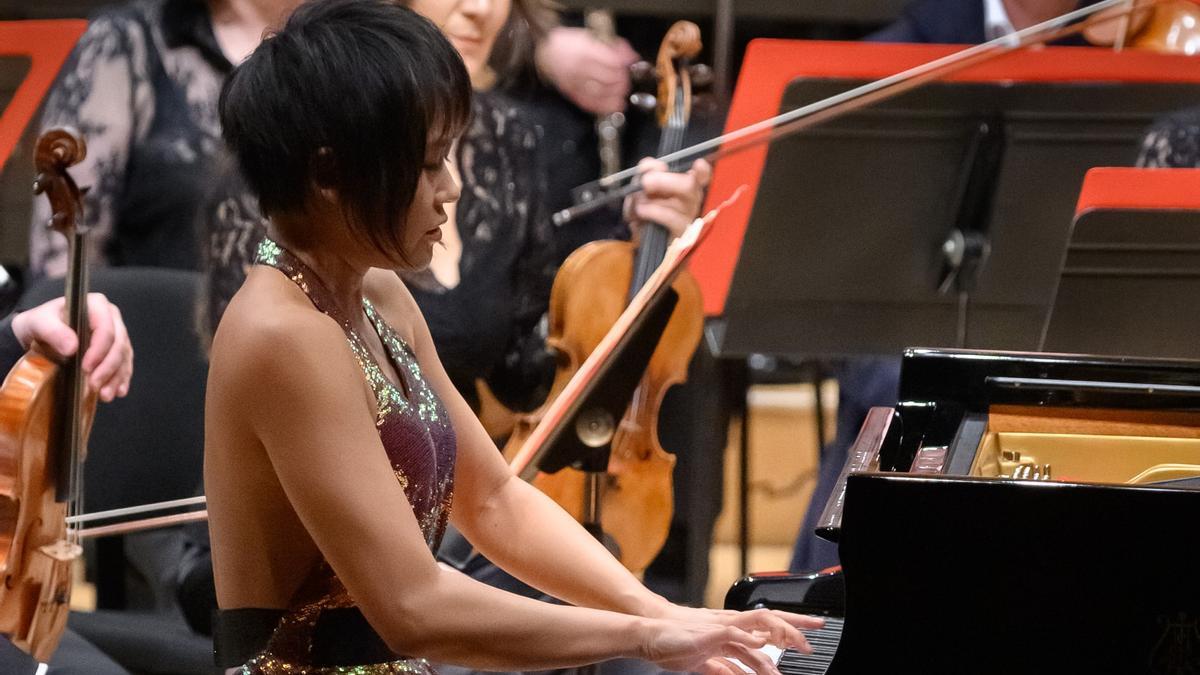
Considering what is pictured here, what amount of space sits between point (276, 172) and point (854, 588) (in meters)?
0.52

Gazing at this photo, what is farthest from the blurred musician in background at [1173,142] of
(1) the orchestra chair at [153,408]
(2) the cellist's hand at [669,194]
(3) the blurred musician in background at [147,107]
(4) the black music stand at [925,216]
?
(1) the orchestra chair at [153,408]

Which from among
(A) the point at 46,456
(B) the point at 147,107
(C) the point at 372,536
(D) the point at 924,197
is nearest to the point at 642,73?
(D) the point at 924,197

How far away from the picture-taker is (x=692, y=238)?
5.31ft

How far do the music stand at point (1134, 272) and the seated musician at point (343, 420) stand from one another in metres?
1.22

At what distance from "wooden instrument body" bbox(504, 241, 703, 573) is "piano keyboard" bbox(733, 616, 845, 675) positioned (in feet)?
3.38

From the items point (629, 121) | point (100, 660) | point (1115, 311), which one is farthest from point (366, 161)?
point (629, 121)

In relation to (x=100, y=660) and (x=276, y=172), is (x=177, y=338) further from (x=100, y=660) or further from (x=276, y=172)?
(x=276, y=172)

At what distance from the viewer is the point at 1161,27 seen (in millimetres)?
2605

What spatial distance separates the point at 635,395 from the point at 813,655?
1150mm

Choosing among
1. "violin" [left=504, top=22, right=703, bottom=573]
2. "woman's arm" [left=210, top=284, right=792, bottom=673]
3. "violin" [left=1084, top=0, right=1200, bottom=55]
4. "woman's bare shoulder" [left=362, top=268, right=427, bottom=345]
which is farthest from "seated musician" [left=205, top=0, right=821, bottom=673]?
"violin" [left=1084, top=0, right=1200, bottom=55]

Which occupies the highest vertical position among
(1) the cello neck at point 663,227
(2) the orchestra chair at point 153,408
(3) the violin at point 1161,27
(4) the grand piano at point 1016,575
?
(4) the grand piano at point 1016,575

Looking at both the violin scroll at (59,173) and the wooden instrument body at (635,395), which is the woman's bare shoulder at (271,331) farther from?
the wooden instrument body at (635,395)

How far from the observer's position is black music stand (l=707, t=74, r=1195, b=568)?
94.0 inches

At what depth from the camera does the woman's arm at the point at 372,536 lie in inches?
44.4
